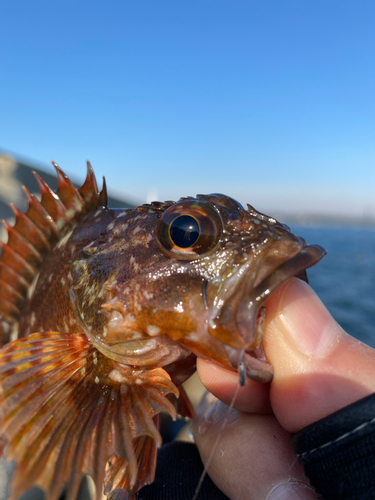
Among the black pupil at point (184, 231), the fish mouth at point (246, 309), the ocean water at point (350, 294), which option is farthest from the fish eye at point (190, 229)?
the ocean water at point (350, 294)

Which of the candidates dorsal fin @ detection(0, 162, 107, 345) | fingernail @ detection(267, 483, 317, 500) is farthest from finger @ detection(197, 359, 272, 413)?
dorsal fin @ detection(0, 162, 107, 345)

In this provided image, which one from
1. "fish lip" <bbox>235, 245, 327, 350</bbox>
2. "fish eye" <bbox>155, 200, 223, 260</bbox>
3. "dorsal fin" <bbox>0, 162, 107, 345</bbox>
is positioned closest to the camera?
"fish lip" <bbox>235, 245, 327, 350</bbox>

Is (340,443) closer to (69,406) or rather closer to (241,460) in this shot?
(241,460)

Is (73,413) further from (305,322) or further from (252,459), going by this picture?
(305,322)

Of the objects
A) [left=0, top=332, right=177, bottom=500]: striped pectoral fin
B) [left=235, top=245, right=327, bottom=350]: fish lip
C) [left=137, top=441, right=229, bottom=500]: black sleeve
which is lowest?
[left=137, top=441, right=229, bottom=500]: black sleeve

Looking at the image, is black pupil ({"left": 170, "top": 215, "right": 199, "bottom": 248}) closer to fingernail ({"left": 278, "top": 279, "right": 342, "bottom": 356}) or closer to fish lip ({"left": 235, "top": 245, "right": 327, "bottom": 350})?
fish lip ({"left": 235, "top": 245, "right": 327, "bottom": 350})

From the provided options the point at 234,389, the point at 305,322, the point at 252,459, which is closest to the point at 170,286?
the point at 305,322
